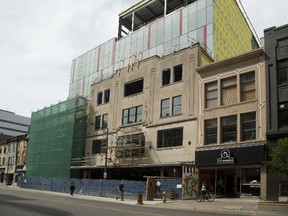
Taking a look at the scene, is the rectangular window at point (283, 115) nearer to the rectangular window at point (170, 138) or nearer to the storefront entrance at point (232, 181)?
the storefront entrance at point (232, 181)

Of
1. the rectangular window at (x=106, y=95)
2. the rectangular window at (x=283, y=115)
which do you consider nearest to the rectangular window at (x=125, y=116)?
the rectangular window at (x=106, y=95)

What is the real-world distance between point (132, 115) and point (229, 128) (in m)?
14.7

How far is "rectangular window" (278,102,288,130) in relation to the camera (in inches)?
1166

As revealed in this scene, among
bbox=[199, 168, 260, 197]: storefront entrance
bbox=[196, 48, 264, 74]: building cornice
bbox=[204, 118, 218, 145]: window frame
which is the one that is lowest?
bbox=[199, 168, 260, 197]: storefront entrance

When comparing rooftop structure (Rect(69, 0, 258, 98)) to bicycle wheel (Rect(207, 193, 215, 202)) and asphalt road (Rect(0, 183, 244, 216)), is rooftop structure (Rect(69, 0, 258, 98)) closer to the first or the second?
bicycle wheel (Rect(207, 193, 215, 202))

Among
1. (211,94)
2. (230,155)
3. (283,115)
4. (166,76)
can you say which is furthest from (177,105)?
(283,115)

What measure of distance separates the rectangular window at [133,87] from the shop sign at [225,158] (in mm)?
15680

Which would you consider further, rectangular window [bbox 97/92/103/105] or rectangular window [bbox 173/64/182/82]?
rectangular window [bbox 97/92/103/105]

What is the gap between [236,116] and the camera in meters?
33.3

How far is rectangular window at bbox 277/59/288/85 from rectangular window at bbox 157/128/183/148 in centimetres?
1156

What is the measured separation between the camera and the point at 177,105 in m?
39.6

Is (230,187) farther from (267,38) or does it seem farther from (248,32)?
(248,32)

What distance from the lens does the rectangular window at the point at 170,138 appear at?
3831 cm

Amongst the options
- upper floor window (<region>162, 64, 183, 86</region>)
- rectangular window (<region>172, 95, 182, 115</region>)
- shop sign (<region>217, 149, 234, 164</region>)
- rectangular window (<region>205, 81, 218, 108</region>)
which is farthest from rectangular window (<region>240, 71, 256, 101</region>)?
upper floor window (<region>162, 64, 183, 86</region>)
